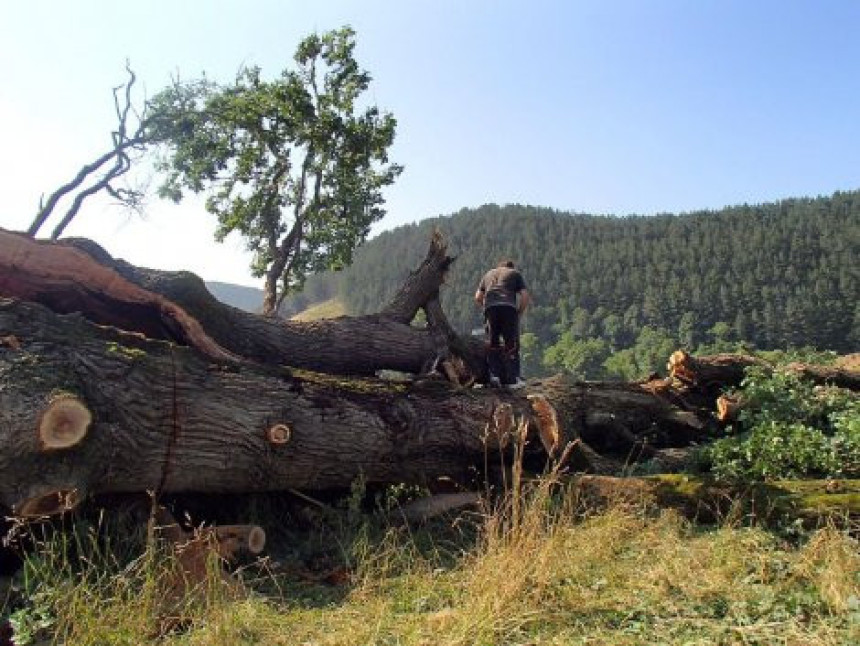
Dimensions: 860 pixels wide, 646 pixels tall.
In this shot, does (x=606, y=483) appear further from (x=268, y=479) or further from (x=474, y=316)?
(x=474, y=316)

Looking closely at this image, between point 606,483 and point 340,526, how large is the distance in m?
2.07

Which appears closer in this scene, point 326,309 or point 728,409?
point 728,409

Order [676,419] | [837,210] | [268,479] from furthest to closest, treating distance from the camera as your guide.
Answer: [837,210] < [676,419] < [268,479]

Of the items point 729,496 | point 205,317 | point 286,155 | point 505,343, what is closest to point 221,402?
point 205,317

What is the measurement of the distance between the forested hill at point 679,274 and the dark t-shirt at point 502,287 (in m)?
75.7

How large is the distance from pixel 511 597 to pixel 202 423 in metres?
2.63

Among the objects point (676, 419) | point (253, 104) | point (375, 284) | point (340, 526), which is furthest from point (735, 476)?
point (375, 284)

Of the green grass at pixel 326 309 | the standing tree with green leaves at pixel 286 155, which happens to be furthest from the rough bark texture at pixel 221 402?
the green grass at pixel 326 309

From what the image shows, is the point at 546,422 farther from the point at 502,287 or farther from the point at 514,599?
the point at 514,599

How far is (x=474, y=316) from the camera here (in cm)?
10356

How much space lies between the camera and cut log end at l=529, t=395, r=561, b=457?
669cm

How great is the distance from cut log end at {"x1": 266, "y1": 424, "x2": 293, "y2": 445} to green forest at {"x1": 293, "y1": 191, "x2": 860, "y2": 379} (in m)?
64.9

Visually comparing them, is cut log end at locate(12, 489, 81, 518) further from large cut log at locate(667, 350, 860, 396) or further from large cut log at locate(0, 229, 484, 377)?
large cut log at locate(667, 350, 860, 396)

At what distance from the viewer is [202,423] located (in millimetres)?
5008
